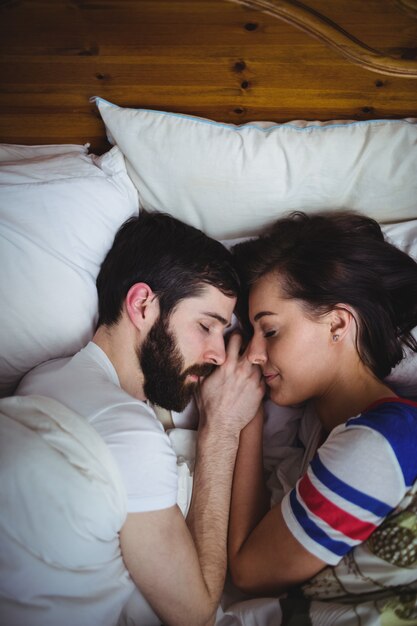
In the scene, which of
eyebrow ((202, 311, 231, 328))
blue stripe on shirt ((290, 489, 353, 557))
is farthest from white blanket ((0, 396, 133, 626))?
eyebrow ((202, 311, 231, 328))

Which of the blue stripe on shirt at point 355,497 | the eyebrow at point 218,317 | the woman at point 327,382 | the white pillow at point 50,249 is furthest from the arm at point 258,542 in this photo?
the white pillow at point 50,249

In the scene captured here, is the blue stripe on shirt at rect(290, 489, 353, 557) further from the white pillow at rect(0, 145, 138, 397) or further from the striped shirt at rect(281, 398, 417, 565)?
the white pillow at rect(0, 145, 138, 397)

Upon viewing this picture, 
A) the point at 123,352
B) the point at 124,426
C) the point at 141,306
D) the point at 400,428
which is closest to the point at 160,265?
the point at 141,306

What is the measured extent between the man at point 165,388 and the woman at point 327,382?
0.08 metres

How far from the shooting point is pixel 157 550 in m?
1.04

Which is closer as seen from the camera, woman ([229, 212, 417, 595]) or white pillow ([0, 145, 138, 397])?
woman ([229, 212, 417, 595])

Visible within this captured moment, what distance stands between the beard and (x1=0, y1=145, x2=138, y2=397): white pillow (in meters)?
0.22

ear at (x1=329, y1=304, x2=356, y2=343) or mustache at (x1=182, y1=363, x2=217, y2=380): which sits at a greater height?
ear at (x1=329, y1=304, x2=356, y2=343)

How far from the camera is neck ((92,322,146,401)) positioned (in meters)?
1.35

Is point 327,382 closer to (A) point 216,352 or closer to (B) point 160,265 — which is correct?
(A) point 216,352

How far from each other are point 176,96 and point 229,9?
0.97 feet

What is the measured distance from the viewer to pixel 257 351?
1.38 m

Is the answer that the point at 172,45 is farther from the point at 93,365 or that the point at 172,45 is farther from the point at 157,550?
the point at 157,550

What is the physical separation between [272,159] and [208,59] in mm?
361
